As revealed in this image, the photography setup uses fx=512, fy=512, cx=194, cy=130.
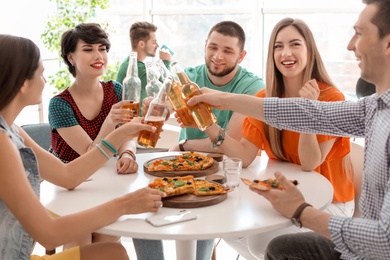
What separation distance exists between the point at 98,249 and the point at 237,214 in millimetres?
531

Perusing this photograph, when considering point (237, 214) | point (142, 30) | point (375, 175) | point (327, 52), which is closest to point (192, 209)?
point (237, 214)

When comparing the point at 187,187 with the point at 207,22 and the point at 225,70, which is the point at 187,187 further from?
the point at 207,22

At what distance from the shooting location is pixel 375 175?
159 cm

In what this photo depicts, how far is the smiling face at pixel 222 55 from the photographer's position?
298 cm

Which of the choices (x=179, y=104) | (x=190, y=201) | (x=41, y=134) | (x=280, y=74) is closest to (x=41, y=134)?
(x=41, y=134)

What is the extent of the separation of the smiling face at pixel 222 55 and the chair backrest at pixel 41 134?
1.02m

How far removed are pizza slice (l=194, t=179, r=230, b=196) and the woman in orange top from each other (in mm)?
447

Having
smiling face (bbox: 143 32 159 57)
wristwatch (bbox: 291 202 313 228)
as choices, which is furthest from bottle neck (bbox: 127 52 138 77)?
smiling face (bbox: 143 32 159 57)

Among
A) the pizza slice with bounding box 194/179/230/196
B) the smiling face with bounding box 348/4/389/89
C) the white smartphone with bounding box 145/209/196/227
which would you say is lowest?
the white smartphone with bounding box 145/209/196/227

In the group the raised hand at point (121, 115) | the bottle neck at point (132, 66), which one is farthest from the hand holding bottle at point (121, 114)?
the bottle neck at point (132, 66)

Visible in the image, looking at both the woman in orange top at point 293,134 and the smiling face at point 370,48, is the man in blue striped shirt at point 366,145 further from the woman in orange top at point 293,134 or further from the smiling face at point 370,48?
the woman in orange top at point 293,134

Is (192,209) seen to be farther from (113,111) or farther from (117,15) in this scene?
(117,15)

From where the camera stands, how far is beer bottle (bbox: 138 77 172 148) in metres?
2.10

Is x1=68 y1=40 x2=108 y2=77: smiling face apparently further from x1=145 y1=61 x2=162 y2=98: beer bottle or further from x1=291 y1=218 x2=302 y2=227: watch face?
x1=291 y1=218 x2=302 y2=227: watch face
